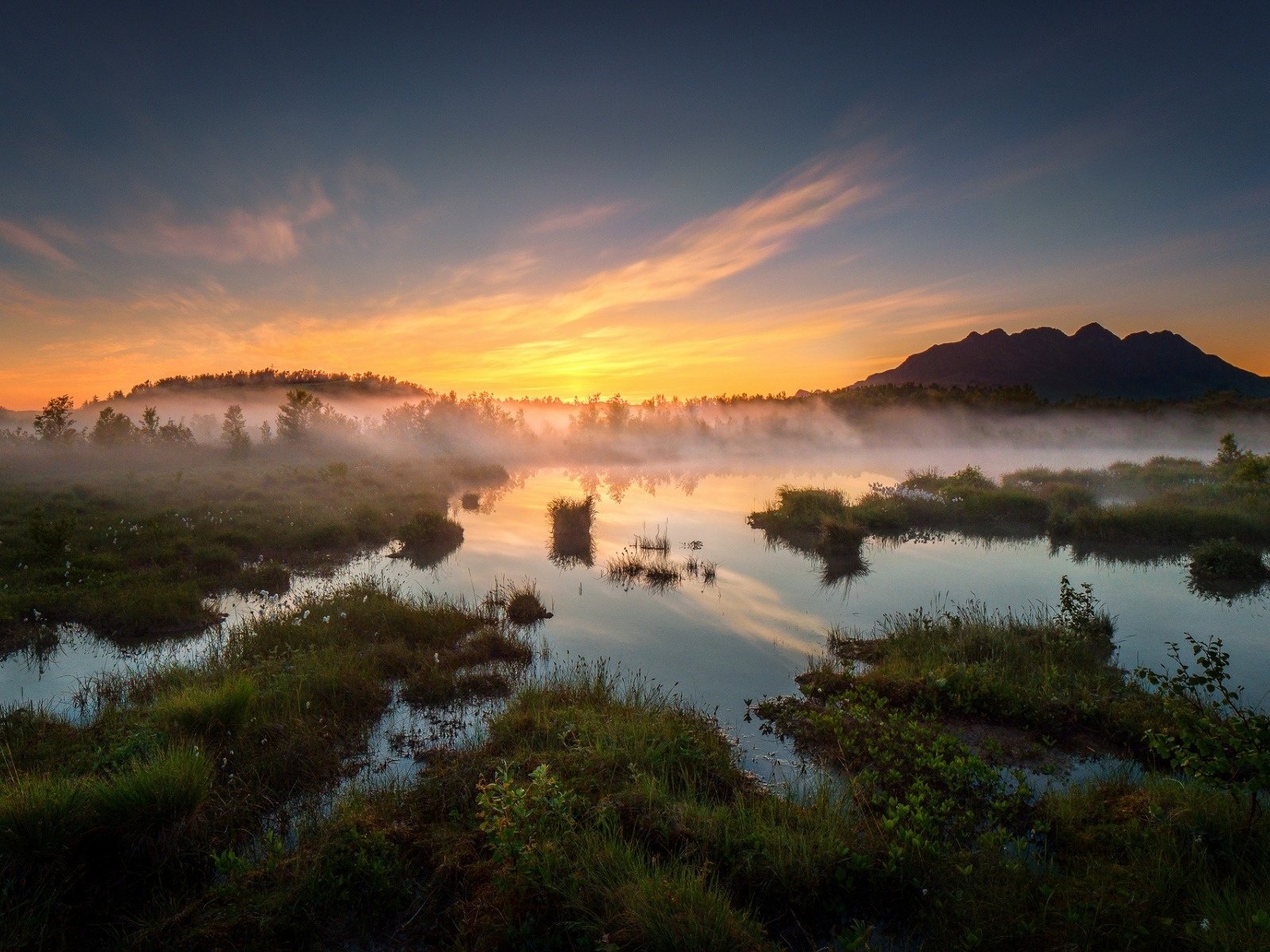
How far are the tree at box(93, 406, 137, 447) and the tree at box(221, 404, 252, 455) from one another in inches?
249

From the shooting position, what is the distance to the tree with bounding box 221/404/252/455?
47.7 metres

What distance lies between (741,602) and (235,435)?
4884cm

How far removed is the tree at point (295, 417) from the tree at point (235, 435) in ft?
12.0

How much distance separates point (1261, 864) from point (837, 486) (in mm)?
31178

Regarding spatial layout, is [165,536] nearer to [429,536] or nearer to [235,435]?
[429,536]

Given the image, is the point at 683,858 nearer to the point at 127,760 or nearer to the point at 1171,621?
the point at 127,760

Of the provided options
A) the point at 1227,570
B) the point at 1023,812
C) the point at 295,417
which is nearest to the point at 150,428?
the point at 295,417

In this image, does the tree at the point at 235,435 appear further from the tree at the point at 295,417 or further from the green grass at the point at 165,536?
the green grass at the point at 165,536

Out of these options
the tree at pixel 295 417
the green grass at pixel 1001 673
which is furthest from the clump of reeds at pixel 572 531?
the tree at pixel 295 417

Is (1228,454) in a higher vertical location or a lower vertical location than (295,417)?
lower

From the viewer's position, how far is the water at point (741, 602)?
32.5ft

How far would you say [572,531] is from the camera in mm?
21453

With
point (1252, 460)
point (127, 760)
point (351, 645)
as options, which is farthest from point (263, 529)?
point (1252, 460)

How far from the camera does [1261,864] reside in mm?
4449
